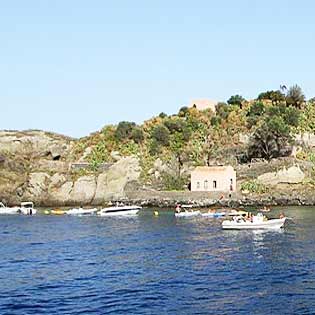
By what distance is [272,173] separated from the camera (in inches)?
4776

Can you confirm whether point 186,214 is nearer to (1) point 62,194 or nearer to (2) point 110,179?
(2) point 110,179

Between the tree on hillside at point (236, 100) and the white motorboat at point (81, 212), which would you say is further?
the tree on hillside at point (236, 100)

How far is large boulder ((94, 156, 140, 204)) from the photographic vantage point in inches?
4938

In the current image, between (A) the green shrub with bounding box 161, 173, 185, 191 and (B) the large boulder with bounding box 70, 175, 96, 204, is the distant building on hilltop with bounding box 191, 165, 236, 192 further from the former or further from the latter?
(B) the large boulder with bounding box 70, 175, 96, 204

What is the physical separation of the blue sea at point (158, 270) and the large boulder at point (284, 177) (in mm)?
38165

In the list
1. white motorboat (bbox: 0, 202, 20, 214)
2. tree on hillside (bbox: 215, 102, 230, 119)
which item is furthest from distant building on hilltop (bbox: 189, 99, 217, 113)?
white motorboat (bbox: 0, 202, 20, 214)

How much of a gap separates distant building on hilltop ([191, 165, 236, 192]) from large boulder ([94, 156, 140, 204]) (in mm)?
12325

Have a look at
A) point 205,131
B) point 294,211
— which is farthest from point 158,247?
point 205,131

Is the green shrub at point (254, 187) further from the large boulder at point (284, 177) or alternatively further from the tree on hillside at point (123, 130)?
the tree on hillside at point (123, 130)

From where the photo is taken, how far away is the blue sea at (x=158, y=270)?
3797 centimetres

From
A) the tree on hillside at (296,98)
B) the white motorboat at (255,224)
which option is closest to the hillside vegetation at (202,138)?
the tree on hillside at (296,98)

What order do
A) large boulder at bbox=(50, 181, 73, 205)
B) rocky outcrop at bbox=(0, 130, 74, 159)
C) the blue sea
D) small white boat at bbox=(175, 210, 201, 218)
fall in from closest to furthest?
the blue sea < small white boat at bbox=(175, 210, 201, 218) < large boulder at bbox=(50, 181, 73, 205) < rocky outcrop at bbox=(0, 130, 74, 159)

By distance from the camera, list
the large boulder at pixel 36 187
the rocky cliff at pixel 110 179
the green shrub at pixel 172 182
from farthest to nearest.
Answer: the large boulder at pixel 36 187
the green shrub at pixel 172 182
the rocky cliff at pixel 110 179

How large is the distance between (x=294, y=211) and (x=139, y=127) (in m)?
63.2
